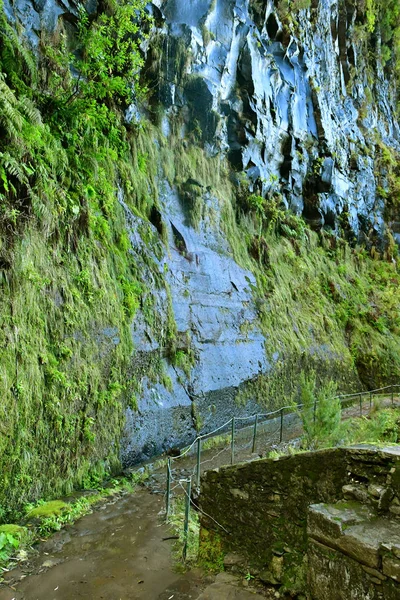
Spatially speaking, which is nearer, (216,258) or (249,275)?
(216,258)

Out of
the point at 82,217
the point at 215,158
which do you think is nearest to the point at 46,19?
the point at 82,217

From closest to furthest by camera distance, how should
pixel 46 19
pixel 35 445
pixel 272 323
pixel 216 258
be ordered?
pixel 35 445 < pixel 46 19 < pixel 216 258 < pixel 272 323

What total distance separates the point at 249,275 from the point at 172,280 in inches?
132

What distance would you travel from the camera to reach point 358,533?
2.60 m

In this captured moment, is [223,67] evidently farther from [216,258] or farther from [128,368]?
[128,368]

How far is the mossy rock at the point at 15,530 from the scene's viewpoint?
4621 mm

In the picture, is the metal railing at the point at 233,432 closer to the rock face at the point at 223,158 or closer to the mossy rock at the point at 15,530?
the rock face at the point at 223,158

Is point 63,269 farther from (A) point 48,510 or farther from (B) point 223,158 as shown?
(B) point 223,158

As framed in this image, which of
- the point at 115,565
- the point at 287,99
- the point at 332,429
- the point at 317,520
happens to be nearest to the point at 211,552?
the point at 115,565

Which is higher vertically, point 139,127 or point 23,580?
point 139,127

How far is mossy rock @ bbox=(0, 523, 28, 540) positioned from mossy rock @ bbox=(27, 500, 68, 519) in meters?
0.37

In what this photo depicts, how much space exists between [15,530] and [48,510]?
604 millimetres

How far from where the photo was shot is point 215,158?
40.7ft

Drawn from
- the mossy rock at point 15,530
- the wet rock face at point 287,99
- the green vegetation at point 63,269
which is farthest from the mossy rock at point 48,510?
the wet rock face at point 287,99
